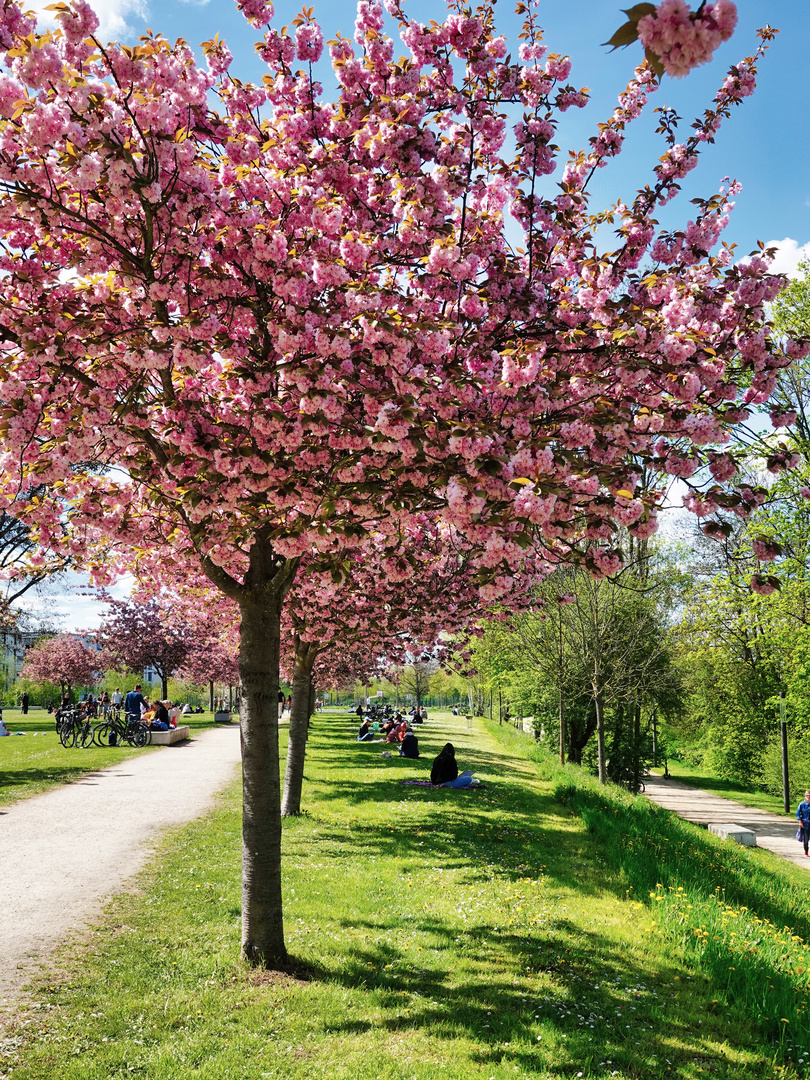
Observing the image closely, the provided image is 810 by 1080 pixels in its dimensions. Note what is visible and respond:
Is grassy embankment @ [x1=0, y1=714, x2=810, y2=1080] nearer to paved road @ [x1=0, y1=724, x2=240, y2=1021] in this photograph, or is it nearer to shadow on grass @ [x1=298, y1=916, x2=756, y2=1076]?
shadow on grass @ [x1=298, y1=916, x2=756, y2=1076]

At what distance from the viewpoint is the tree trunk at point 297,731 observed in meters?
12.8

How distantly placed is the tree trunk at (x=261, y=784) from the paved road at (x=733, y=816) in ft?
48.6

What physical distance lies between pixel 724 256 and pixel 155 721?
24219mm

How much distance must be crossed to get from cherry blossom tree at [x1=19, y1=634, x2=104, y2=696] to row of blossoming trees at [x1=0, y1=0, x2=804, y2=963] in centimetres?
4271

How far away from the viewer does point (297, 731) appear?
43.0 feet

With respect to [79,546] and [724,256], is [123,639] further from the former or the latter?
[724,256]

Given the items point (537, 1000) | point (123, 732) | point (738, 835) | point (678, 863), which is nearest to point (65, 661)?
point (123, 732)

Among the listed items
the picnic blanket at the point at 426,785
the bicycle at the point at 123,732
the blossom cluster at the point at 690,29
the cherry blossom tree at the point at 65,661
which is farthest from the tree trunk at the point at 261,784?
the cherry blossom tree at the point at 65,661

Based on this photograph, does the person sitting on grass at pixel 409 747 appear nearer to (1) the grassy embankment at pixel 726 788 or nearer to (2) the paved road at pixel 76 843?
(2) the paved road at pixel 76 843

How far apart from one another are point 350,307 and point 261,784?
4411 millimetres

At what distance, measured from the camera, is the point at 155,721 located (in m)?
24.9

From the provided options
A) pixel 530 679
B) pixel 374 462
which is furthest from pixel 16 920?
pixel 530 679

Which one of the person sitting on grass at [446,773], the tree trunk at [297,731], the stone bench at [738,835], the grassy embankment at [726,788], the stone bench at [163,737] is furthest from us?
the grassy embankment at [726,788]

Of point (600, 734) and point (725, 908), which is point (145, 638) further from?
point (725, 908)
